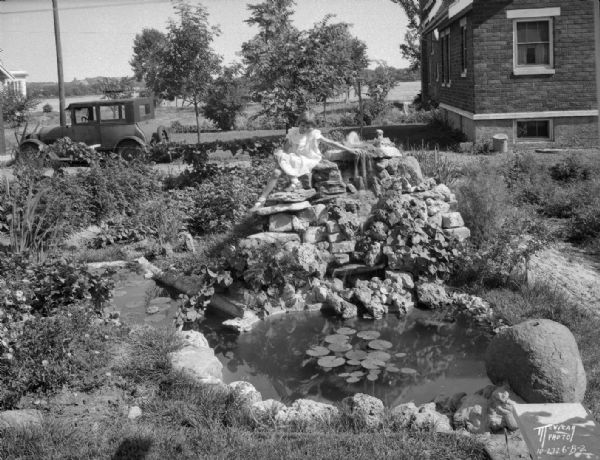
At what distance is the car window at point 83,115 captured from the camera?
18.4 m

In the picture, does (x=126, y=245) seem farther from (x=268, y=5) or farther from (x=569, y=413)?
(x=268, y=5)

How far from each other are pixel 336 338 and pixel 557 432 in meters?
3.37

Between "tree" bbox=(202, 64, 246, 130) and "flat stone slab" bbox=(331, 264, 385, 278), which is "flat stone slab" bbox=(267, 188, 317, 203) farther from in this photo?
"tree" bbox=(202, 64, 246, 130)

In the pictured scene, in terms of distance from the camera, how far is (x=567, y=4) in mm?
15797

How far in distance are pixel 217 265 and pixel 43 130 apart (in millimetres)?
13158

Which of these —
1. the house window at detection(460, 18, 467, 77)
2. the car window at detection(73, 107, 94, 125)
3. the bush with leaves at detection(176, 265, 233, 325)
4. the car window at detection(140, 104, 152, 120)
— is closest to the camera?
the bush with leaves at detection(176, 265, 233, 325)

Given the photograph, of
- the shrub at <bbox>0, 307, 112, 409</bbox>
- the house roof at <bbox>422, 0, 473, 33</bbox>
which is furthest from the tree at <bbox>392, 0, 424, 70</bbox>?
the shrub at <bbox>0, 307, 112, 409</bbox>

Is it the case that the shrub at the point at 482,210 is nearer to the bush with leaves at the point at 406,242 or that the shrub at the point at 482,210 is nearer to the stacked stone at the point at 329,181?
the bush with leaves at the point at 406,242

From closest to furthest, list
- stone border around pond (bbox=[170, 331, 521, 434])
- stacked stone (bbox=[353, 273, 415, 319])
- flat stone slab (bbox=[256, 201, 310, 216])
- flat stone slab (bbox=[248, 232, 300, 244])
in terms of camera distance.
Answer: stone border around pond (bbox=[170, 331, 521, 434]) → stacked stone (bbox=[353, 273, 415, 319]) → flat stone slab (bbox=[248, 232, 300, 244]) → flat stone slab (bbox=[256, 201, 310, 216])

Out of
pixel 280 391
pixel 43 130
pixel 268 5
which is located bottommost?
pixel 280 391

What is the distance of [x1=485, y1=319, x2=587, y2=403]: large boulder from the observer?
15.5 ft

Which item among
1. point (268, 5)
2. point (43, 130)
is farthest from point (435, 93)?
point (43, 130)

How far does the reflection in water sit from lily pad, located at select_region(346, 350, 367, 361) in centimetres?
16

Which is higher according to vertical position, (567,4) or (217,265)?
(567,4)
